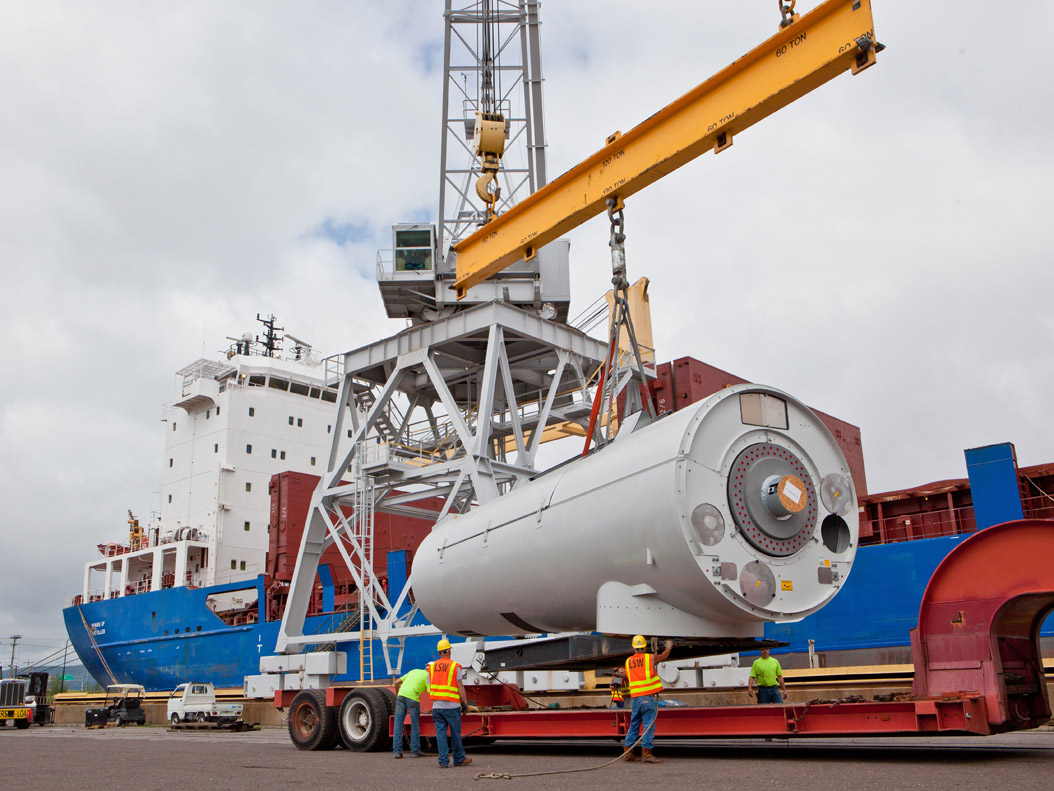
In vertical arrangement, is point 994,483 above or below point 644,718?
above

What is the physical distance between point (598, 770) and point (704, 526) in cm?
256

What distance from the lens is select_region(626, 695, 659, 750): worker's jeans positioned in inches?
357

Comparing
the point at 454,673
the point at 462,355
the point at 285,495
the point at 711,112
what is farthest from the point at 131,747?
the point at 285,495

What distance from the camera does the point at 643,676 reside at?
29.5ft

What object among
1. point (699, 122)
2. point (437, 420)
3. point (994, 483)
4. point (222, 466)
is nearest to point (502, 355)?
point (437, 420)

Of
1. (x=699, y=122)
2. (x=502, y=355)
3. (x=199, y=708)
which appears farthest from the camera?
(x=199, y=708)

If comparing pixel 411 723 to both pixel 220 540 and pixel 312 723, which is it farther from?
pixel 220 540

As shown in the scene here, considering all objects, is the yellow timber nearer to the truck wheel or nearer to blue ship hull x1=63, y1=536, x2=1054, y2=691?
blue ship hull x1=63, y1=536, x2=1054, y2=691

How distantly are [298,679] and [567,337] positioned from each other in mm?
9735

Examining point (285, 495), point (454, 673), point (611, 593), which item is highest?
point (285, 495)

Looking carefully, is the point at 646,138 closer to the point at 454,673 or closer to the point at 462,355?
the point at 454,673

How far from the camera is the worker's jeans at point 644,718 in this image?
9.06 metres

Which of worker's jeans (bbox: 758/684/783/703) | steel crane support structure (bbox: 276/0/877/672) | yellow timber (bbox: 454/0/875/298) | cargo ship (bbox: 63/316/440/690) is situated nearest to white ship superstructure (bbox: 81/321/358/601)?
cargo ship (bbox: 63/316/440/690)

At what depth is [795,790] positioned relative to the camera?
6.57m
